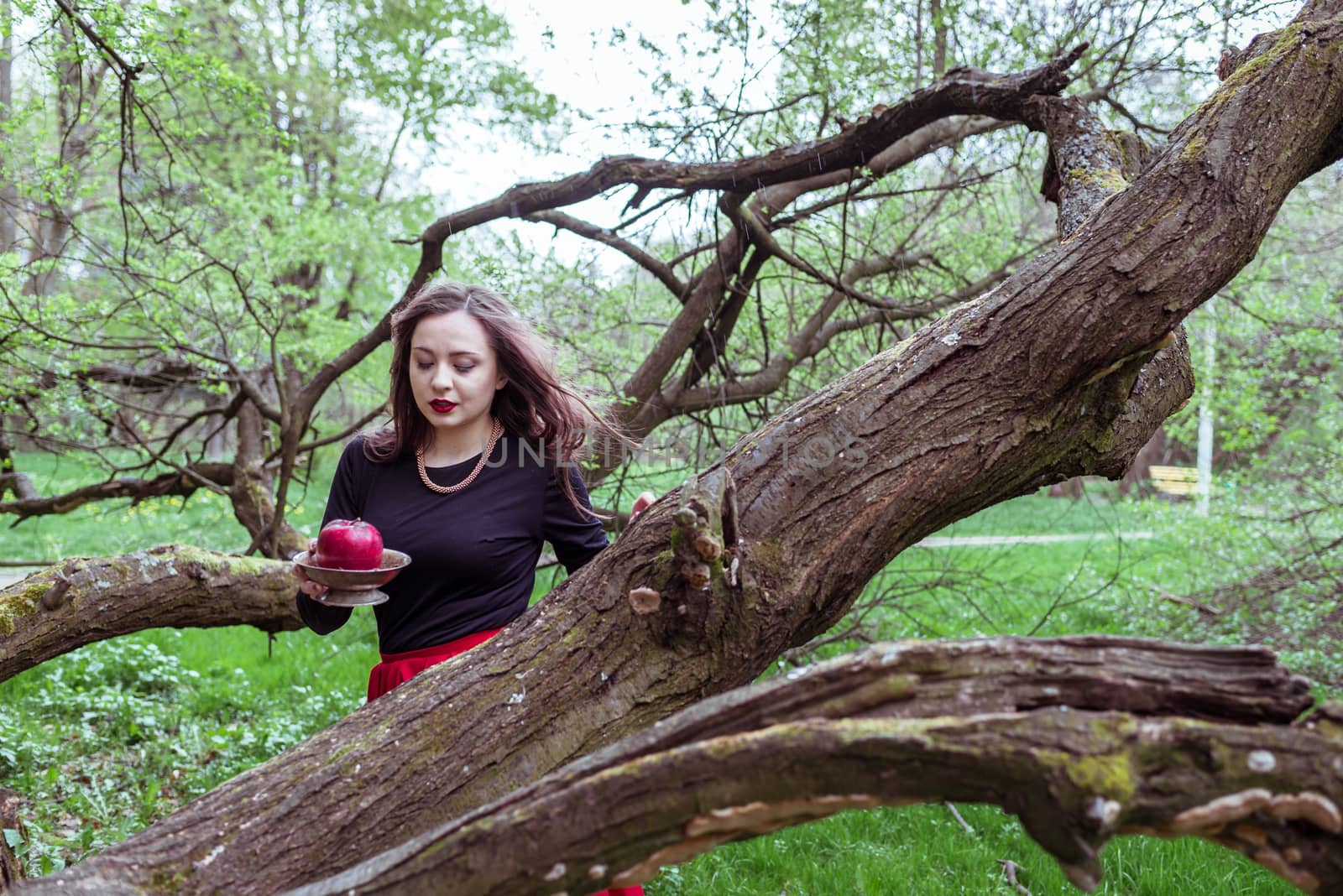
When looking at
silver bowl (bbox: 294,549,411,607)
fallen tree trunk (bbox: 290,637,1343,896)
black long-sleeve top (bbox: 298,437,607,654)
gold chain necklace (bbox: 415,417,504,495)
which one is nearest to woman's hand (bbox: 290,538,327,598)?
silver bowl (bbox: 294,549,411,607)

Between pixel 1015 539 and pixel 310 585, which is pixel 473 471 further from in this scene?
pixel 1015 539

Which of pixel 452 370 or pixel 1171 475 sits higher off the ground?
pixel 452 370

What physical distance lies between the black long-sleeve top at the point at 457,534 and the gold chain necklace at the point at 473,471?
1 centimetres

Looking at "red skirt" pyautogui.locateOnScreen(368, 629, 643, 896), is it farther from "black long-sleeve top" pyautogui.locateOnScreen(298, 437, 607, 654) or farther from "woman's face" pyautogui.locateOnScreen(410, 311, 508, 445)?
"woman's face" pyautogui.locateOnScreen(410, 311, 508, 445)

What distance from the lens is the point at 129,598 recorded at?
298cm

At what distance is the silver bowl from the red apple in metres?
0.02

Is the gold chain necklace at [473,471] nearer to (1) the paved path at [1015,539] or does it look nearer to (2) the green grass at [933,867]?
(2) the green grass at [933,867]

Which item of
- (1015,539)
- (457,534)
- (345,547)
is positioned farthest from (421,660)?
(1015,539)

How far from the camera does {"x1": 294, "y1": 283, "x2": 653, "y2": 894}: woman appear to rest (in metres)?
2.38

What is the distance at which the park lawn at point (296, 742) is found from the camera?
3.36 meters

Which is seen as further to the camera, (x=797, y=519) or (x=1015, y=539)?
(x=1015, y=539)

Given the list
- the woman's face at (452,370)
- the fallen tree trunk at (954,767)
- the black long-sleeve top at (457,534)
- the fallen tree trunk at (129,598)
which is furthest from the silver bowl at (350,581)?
the fallen tree trunk at (129,598)

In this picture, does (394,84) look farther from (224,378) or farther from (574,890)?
(574,890)

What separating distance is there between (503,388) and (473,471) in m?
0.29
